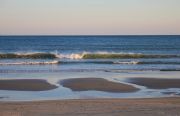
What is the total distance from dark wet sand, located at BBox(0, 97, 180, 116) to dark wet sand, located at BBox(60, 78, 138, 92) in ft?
12.1

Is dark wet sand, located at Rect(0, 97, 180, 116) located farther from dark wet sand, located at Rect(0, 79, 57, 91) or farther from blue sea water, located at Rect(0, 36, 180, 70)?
blue sea water, located at Rect(0, 36, 180, 70)

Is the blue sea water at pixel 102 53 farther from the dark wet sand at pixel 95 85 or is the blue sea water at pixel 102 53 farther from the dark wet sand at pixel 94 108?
the dark wet sand at pixel 94 108

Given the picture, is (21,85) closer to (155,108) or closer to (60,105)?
(60,105)

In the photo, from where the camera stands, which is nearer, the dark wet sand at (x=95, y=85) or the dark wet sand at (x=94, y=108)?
the dark wet sand at (x=94, y=108)

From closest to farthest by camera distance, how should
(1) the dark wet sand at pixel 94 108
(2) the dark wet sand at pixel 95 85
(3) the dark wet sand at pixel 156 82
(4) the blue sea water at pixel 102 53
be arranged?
(1) the dark wet sand at pixel 94 108 < (2) the dark wet sand at pixel 95 85 < (3) the dark wet sand at pixel 156 82 < (4) the blue sea water at pixel 102 53

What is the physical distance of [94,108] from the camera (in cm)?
1148

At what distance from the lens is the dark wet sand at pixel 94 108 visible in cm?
1075

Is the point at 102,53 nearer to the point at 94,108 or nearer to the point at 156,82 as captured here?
the point at 156,82

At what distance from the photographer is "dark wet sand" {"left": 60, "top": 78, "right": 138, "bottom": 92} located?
16.7 m

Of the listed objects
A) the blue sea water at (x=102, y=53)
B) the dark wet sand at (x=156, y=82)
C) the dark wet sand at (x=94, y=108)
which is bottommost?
the dark wet sand at (x=94, y=108)

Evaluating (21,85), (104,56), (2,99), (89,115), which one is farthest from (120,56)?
(89,115)

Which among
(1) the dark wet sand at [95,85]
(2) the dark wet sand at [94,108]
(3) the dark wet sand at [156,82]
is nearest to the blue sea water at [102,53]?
(3) the dark wet sand at [156,82]

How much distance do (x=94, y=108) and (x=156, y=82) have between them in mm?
8102

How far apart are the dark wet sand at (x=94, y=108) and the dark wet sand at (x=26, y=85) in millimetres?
4122
